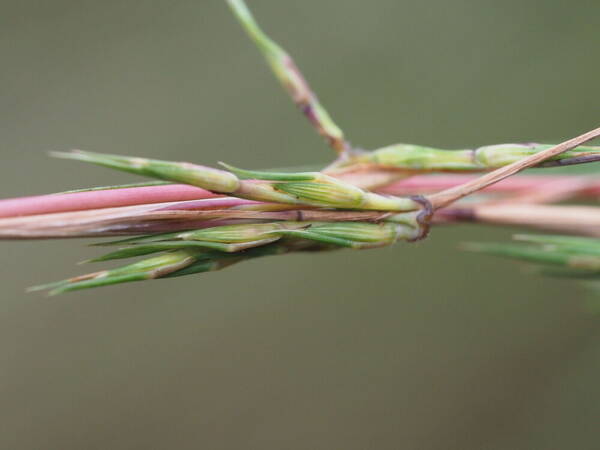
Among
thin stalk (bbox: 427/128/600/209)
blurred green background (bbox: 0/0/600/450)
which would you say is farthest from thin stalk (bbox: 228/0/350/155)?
blurred green background (bbox: 0/0/600/450)

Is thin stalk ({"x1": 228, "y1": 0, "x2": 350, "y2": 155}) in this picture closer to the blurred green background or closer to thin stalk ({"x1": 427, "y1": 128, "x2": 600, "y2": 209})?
thin stalk ({"x1": 427, "y1": 128, "x2": 600, "y2": 209})

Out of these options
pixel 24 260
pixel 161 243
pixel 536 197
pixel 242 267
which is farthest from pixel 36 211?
pixel 24 260

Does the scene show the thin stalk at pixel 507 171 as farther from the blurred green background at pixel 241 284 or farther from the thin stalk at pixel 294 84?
the blurred green background at pixel 241 284

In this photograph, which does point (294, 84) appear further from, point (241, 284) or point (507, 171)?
point (241, 284)

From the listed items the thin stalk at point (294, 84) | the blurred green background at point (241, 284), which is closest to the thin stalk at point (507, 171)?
the thin stalk at point (294, 84)

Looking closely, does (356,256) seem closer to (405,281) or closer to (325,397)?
(405,281)

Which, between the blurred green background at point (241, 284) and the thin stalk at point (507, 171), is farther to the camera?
the blurred green background at point (241, 284)

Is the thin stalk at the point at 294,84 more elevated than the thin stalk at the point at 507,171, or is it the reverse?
the thin stalk at the point at 294,84

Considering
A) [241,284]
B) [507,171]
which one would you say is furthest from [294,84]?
[241,284]
